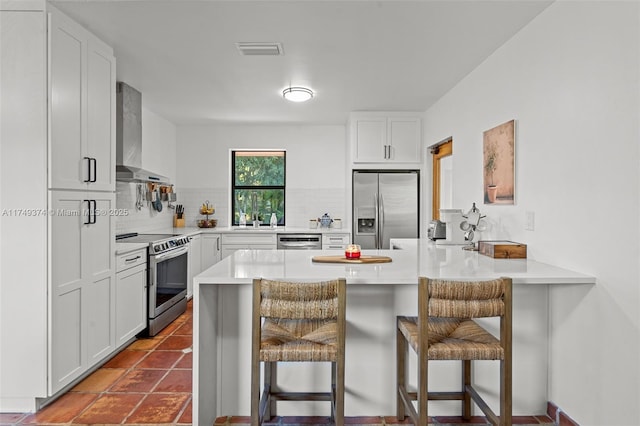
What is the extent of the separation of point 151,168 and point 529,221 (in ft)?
14.6

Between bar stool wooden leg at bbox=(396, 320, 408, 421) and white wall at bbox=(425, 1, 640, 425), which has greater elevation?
white wall at bbox=(425, 1, 640, 425)

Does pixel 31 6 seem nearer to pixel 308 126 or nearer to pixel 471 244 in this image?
pixel 471 244

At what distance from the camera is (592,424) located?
80.2 inches

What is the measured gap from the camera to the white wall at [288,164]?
6.18m

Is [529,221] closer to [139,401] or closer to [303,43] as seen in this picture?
[303,43]

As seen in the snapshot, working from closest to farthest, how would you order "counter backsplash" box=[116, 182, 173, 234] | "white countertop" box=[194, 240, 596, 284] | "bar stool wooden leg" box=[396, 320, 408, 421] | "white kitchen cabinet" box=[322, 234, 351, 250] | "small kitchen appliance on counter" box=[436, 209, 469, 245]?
"white countertop" box=[194, 240, 596, 284], "bar stool wooden leg" box=[396, 320, 408, 421], "small kitchen appliance on counter" box=[436, 209, 469, 245], "counter backsplash" box=[116, 182, 173, 234], "white kitchen cabinet" box=[322, 234, 351, 250]

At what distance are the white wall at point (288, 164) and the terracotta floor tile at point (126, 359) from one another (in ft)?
9.93

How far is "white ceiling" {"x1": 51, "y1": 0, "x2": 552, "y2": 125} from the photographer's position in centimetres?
251

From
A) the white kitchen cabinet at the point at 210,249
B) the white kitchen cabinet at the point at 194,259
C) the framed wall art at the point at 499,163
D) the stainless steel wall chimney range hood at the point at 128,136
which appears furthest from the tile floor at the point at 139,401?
the white kitchen cabinet at the point at 210,249

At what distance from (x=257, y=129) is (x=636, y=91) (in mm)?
5025

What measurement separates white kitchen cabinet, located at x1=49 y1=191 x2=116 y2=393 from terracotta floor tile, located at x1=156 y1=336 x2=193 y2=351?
489mm

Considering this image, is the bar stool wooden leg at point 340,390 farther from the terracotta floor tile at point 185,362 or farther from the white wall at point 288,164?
the white wall at point 288,164

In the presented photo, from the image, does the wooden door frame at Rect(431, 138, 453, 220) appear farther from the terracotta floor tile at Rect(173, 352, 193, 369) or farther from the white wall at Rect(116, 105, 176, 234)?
the white wall at Rect(116, 105, 176, 234)

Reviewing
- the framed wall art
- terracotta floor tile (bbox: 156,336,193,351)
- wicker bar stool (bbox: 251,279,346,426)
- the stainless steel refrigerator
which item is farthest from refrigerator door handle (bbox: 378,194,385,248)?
wicker bar stool (bbox: 251,279,346,426)
